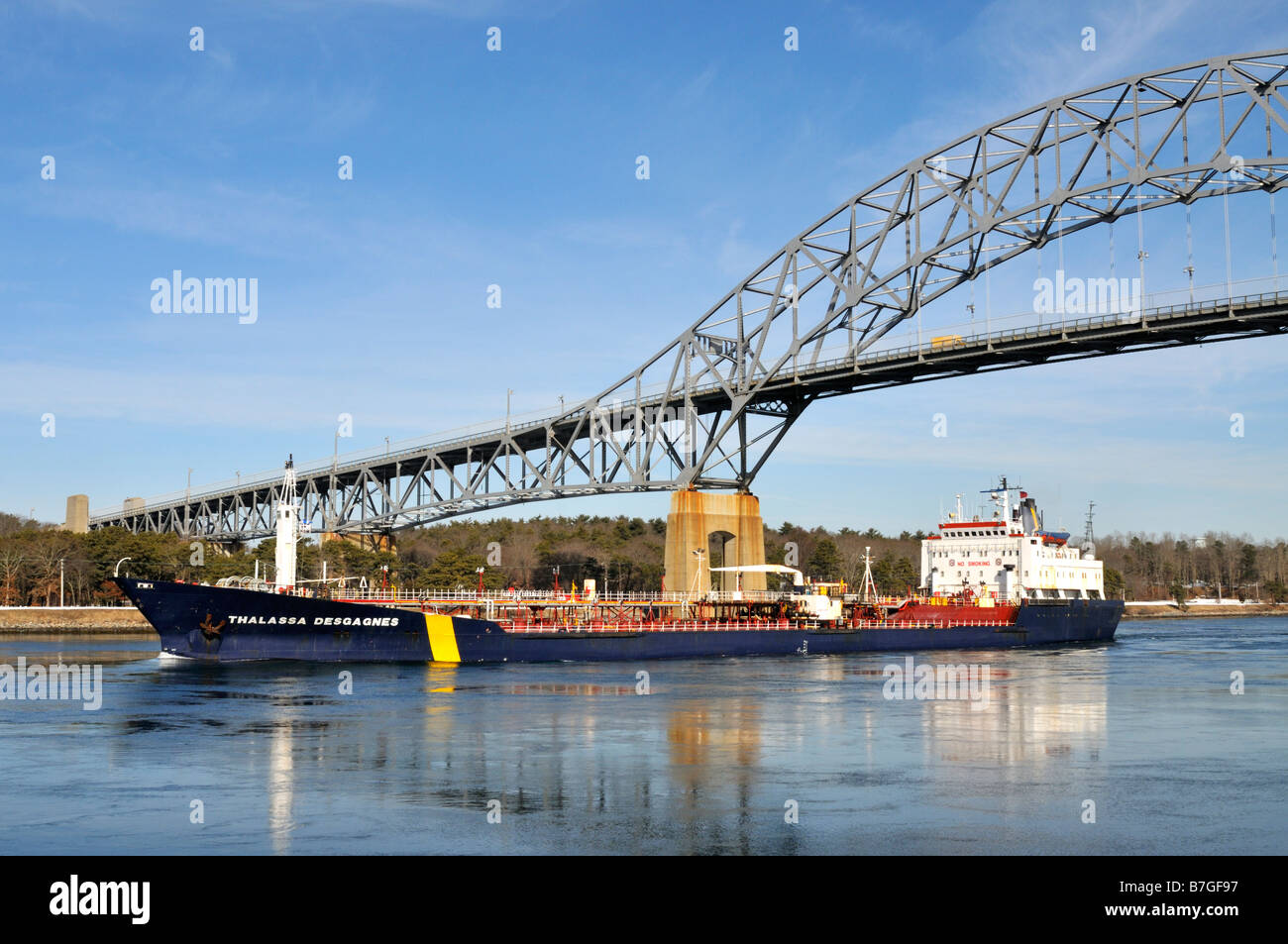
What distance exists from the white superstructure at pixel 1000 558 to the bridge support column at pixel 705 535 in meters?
11.4

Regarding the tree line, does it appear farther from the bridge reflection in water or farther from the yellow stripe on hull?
the bridge reflection in water

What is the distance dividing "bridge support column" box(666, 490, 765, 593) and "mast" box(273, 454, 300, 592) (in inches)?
1050

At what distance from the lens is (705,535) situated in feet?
243

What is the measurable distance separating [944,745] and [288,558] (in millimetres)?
Answer: 34095

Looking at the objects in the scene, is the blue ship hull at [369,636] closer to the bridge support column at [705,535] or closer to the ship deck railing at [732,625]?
the ship deck railing at [732,625]

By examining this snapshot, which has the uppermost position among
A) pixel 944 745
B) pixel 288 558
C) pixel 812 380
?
pixel 812 380

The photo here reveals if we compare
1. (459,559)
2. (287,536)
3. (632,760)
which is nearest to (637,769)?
(632,760)

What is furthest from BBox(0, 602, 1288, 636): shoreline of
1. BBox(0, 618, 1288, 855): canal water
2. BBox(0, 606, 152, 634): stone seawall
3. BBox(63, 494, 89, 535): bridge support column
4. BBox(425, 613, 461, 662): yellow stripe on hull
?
BBox(0, 618, 1288, 855): canal water

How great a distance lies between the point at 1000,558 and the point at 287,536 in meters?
46.1

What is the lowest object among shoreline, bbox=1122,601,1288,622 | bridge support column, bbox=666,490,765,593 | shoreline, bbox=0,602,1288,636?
shoreline, bbox=1122,601,1288,622

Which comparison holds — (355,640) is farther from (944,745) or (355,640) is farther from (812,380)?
(812,380)

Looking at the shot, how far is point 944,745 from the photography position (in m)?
25.7

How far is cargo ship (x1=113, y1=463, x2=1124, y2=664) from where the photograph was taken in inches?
1854
